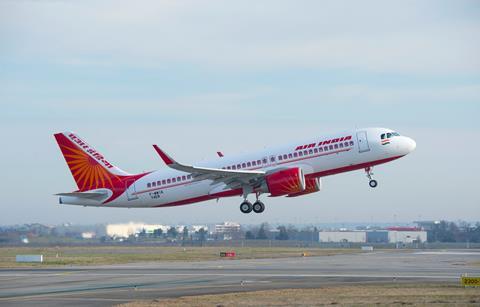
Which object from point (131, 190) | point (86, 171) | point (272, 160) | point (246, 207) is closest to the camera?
point (272, 160)

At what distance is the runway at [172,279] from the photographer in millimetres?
48406

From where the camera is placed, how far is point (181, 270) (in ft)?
233

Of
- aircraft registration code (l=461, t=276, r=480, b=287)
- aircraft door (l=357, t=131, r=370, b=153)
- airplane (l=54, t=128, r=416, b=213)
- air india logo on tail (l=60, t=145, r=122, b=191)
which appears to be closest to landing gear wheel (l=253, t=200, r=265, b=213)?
airplane (l=54, t=128, r=416, b=213)

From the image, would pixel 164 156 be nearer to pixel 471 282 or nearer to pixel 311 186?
pixel 311 186

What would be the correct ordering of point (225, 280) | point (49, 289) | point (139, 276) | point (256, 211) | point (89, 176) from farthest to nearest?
point (89, 176) → point (256, 211) → point (139, 276) → point (225, 280) → point (49, 289)

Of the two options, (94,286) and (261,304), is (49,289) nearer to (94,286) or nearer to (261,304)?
(94,286)

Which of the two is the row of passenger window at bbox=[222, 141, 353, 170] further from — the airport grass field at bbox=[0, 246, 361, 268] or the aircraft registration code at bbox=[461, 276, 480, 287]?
the airport grass field at bbox=[0, 246, 361, 268]

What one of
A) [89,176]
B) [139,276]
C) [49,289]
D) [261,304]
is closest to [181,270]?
[139,276]

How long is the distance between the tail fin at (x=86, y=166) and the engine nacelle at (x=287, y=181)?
15268mm

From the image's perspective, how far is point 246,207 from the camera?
2736 inches

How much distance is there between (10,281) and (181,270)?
1552 centimetres

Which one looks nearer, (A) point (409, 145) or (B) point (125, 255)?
(A) point (409, 145)

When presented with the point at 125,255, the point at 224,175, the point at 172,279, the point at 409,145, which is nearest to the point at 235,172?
the point at 224,175

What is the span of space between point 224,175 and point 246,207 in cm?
489
